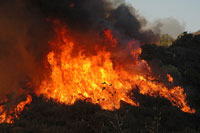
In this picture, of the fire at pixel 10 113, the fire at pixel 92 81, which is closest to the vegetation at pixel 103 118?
the fire at pixel 10 113

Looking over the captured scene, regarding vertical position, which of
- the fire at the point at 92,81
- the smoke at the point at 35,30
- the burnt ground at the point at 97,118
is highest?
the smoke at the point at 35,30

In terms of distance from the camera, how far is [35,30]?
1448 centimetres

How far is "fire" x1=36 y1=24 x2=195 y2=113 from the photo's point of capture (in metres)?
12.9

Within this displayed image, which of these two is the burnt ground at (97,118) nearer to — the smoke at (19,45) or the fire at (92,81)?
the fire at (92,81)

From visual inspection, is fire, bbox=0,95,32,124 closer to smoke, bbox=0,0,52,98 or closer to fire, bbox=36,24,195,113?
fire, bbox=36,24,195,113

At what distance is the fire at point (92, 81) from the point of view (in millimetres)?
12898

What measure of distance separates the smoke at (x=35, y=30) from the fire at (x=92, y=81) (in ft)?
2.35

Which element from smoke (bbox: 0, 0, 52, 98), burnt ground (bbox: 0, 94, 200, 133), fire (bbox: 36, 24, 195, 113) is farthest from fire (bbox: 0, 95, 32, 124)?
smoke (bbox: 0, 0, 52, 98)

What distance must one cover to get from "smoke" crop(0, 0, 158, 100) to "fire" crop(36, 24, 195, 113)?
0.72 m

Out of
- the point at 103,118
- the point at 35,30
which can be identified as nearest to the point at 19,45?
the point at 35,30

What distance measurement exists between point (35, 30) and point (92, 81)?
197 inches

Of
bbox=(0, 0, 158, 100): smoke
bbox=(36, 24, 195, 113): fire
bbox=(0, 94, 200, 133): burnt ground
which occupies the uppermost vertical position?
bbox=(0, 0, 158, 100): smoke

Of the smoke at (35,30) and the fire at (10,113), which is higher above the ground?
the smoke at (35,30)

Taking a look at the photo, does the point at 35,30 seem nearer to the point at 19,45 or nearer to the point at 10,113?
the point at 19,45
